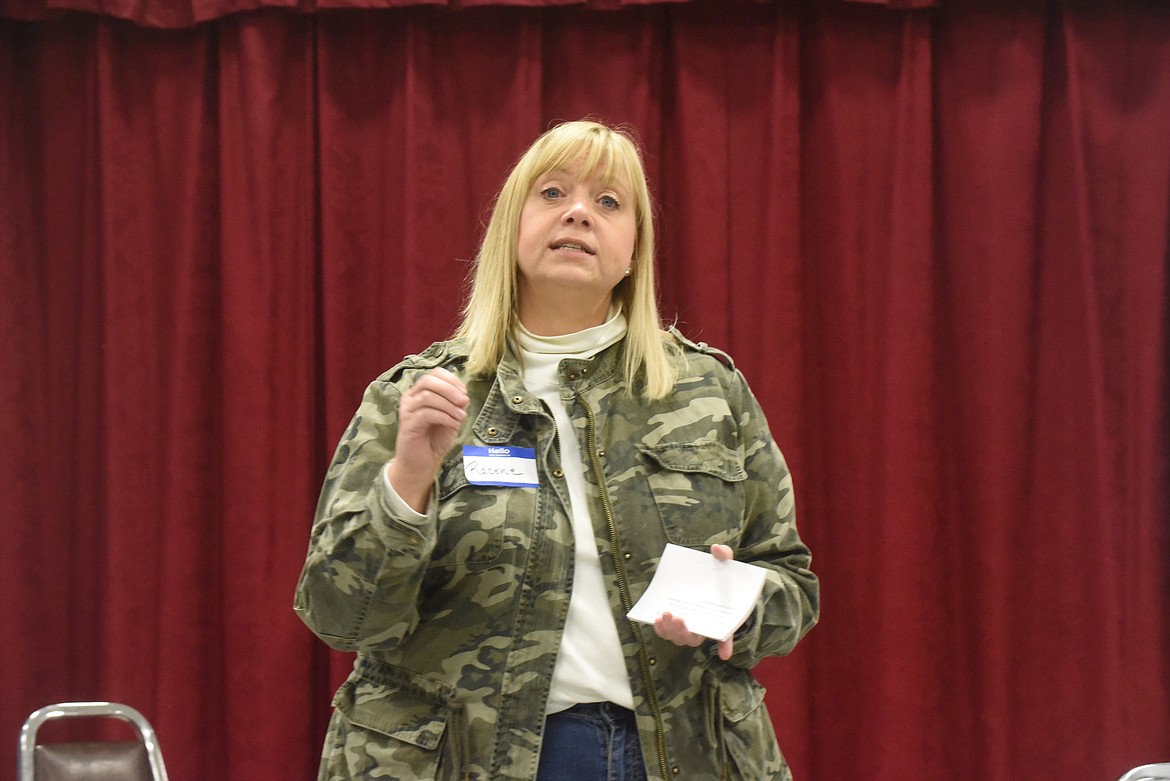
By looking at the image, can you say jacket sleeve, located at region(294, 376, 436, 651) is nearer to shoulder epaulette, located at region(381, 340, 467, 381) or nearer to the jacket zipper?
shoulder epaulette, located at region(381, 340, 467, 381)

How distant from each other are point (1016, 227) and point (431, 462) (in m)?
2.26

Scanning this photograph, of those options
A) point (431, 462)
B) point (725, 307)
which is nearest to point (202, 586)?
point (725, 307)

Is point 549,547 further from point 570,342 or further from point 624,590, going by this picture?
point 570,342

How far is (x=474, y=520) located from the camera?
1.55 meters

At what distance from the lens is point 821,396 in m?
A: 3.18

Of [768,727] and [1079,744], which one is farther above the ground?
[768,727]

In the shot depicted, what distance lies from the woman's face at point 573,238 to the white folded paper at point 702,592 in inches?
18.8

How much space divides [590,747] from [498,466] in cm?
43

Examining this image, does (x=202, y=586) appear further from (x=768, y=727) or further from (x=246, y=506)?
(x=768, y=727)

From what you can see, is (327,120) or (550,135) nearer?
(550,135)

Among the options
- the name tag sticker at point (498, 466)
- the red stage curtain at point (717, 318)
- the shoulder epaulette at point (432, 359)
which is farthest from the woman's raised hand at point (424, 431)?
the red stage curtain at point (717, 318)

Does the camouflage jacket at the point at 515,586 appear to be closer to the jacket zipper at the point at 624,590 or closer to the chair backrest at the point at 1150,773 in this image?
the jacket zipper at the point at 624,590

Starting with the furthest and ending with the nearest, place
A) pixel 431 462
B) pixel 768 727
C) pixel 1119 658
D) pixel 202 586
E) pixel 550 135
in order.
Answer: pixel 202 586, pixel 1119 658, pixel 550 135, pixel 768 727, pixel 431 462

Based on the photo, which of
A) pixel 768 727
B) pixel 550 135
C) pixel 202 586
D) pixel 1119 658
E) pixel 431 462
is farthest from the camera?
pixel 202 586
